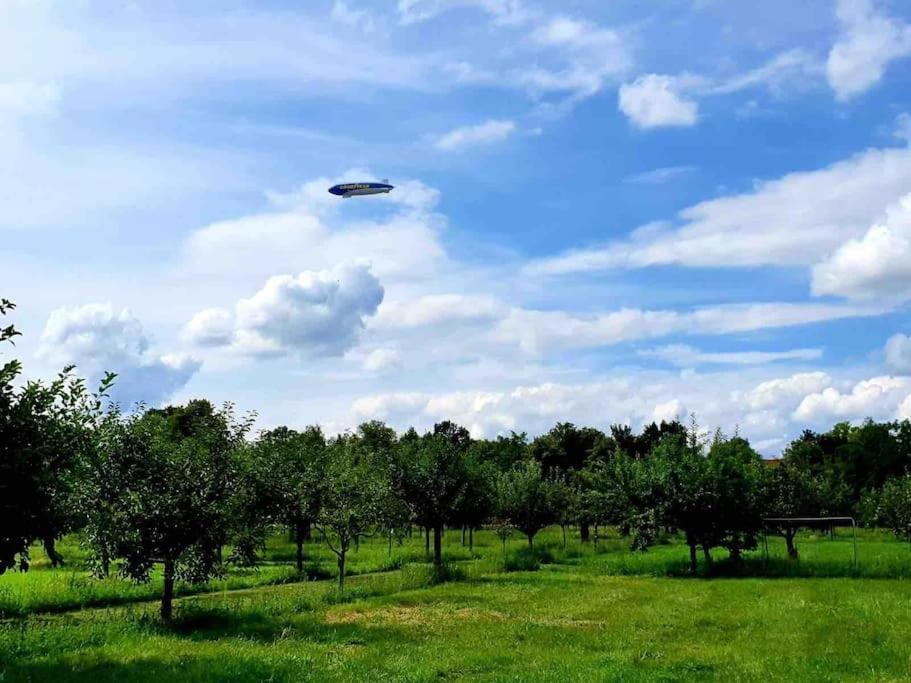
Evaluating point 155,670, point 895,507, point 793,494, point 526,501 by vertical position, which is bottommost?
point 155,670

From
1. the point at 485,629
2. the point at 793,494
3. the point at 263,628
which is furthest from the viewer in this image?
the point at 793,494

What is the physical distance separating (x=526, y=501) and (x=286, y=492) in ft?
76.4

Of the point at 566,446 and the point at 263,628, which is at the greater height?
the point at 566,446

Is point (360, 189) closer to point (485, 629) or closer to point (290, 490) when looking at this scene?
point (290, 490)

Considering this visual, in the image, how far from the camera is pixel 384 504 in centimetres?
3894

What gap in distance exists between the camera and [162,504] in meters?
24.8

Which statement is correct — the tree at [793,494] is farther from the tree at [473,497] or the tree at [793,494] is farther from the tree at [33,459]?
the tree at [33,459]

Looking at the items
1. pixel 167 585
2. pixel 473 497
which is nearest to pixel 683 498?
pixel 473 497

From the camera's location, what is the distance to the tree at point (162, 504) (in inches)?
976

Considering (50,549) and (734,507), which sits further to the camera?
(734,507)

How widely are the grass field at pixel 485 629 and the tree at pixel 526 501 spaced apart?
65.9 feet

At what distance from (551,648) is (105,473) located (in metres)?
14.4

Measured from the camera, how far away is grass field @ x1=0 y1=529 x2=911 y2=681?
58.6ft

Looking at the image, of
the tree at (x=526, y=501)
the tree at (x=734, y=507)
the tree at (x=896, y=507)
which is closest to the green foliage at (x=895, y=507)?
the tree at (x=896, y=507)
